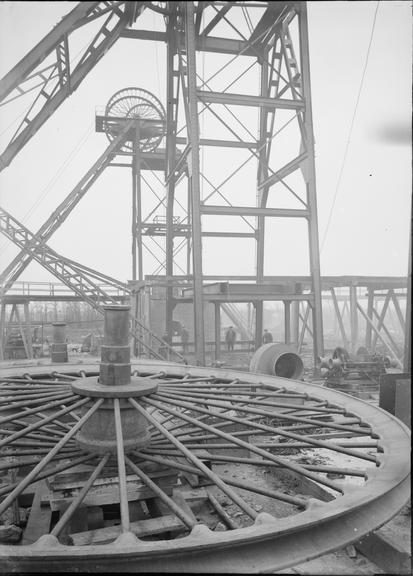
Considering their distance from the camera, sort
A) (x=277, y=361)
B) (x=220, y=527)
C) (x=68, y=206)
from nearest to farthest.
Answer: (x=220, y=527)
(x=277, y=361)
(x=68, y=206)

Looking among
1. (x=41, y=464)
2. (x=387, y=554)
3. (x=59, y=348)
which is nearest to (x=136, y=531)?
(x=41, y=464)

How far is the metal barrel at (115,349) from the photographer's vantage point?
153 inches

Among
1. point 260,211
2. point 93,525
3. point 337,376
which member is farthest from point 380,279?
point 93,525

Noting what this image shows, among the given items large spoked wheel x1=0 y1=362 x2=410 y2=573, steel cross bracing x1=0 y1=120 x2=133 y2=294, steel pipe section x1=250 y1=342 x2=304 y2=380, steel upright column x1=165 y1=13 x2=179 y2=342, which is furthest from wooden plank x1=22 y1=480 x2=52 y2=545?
steel cross bracing x1=0 y1=120 x2=133 y2=294

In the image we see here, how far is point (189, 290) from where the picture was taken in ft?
47.0

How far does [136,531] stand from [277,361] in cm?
606

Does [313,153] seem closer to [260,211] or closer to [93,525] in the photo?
[260,211]

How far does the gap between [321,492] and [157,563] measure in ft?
11.5

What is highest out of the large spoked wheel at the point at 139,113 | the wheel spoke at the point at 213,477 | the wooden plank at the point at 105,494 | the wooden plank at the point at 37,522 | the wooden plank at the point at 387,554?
the large spoked wheel at the point at 139,113

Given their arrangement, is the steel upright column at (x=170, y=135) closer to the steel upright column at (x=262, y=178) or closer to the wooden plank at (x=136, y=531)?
the steel upright column at (x=262, y=178)

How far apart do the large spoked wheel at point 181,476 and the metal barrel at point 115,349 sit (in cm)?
17

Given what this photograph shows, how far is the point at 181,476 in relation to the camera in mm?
5125

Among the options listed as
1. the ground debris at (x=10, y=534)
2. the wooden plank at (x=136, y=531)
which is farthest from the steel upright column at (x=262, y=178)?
the ground debris at (x=10, y=534)

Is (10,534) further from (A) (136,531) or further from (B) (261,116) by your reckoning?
(B) (261,116)
